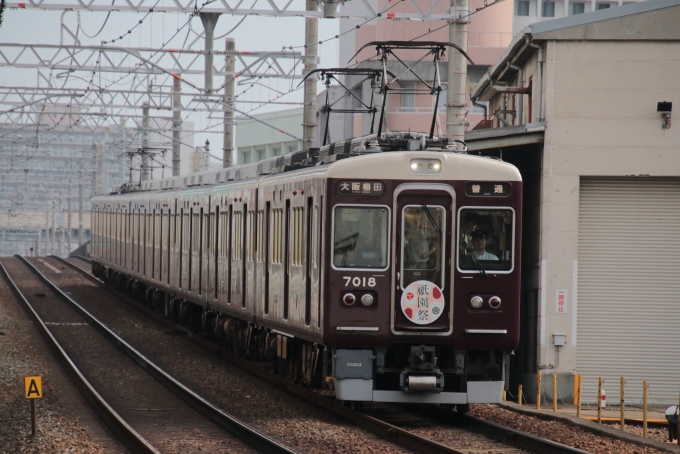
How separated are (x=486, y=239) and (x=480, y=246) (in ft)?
0.30

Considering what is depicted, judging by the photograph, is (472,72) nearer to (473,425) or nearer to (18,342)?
(18,342)

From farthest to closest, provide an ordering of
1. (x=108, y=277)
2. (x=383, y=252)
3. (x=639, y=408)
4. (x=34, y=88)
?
(x=108, y=277), (x=34, y=88), (x=639, y=408), (x=383, y=252)

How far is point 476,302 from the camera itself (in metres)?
10.4

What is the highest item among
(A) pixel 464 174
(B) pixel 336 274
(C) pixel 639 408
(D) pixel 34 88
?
(D) pixel 34 88

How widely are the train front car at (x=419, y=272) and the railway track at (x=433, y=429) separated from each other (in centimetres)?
30

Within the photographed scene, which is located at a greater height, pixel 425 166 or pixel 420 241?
pixel 425 166

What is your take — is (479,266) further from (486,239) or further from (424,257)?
(424,257)

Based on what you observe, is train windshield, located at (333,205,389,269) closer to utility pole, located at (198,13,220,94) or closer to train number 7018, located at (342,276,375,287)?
train number 7018, located at (342,276,375,287)

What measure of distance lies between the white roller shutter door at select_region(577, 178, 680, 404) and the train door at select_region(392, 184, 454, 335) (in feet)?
22.6

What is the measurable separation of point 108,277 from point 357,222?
2393 cm

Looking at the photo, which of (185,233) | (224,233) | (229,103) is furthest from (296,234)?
(229,103)

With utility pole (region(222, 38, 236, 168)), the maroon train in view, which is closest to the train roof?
the maroon train

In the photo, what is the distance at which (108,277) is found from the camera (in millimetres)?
33125

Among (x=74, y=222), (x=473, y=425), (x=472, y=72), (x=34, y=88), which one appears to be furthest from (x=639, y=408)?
(x=74, y=222)
